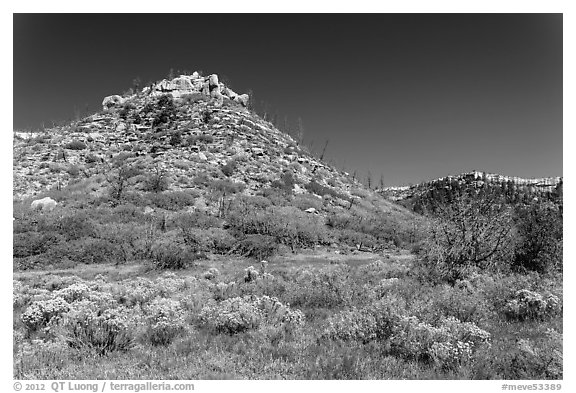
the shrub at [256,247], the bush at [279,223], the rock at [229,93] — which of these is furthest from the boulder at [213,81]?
the shrub at [256,247]

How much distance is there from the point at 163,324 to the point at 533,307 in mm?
8408

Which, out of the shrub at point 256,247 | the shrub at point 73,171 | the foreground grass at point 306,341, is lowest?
the foreground grass at point 306,341

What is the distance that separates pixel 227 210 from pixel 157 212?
573 cm

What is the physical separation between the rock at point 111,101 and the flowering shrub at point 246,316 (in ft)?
186

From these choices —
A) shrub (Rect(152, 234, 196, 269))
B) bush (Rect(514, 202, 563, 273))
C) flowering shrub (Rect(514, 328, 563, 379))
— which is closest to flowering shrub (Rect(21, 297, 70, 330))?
flowering shrub (Rect(514, 328, 563, 379))

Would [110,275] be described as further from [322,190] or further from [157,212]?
[322,190]

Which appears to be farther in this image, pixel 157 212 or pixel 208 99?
pixel 208 99

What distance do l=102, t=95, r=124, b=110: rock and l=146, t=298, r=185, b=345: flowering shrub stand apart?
56.2 m

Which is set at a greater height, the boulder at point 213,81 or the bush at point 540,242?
the boulder at point 213,81

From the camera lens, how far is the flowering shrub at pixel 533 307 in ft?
26.2

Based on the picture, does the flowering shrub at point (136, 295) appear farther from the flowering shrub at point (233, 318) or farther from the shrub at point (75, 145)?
the shrub at point (75, 145)
